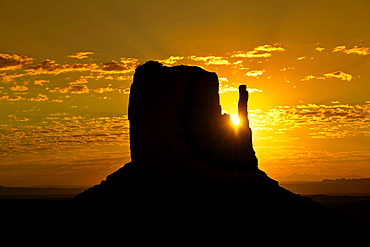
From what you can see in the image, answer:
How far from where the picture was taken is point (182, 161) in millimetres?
58844

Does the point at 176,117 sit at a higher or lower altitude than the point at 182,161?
higher

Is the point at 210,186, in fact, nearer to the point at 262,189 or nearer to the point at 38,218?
the point at 262,189

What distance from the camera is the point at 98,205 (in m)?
57.8

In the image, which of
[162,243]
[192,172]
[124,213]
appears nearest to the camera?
[162,243]

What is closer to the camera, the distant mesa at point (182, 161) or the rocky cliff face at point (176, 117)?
the distant mesa at point (182, 161)

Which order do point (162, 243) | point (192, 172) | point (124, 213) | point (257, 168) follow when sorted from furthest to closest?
point (257, 168)
point (192, 172)
point (124, 213)
point (162, 243)

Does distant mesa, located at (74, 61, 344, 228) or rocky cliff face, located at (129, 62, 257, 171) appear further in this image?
rocky cliff face, located at (129, 62, 257, 171)

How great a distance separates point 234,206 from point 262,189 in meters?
6.44

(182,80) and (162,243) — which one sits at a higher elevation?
(182,80)

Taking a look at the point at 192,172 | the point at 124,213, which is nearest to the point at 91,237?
the point at 124,213

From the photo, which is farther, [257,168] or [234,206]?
[257,168]

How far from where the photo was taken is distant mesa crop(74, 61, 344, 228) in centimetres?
5762

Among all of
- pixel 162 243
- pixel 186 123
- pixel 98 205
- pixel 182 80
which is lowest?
pixel 162 243

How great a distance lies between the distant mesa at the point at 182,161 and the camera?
5762cm
